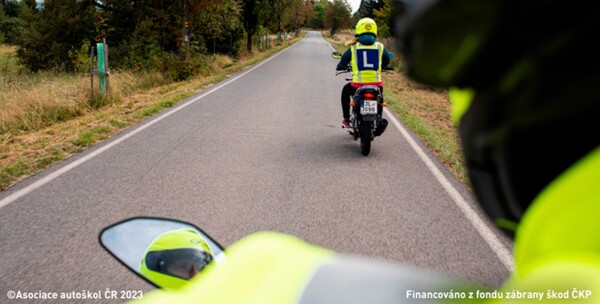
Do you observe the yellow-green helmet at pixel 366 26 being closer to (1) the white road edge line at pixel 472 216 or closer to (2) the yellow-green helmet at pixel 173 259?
(1) the white road edge line at pixel 472 216

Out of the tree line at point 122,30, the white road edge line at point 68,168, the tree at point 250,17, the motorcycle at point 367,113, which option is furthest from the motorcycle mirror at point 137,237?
the tree at point 250,17

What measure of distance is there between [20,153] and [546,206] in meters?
6.99

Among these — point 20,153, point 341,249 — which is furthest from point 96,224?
point 20,153

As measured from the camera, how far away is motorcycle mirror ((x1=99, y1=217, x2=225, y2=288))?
3.64 feet

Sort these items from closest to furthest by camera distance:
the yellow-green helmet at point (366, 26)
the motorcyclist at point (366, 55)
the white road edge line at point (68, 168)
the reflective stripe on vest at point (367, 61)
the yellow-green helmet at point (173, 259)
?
the yellow-green helmet at point (173, 259), the white road edge line at point (68, 168), the yellow-green helmet at point (366, 26), the motorcyclist at point (366, 55), the reflective stripe on vest at point (367, 61)

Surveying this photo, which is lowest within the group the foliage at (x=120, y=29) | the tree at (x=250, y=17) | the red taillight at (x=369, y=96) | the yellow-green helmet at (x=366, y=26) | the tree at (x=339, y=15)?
the red taillight at (x=369, y=96)

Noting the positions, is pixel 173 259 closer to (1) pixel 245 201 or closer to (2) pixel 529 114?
(2) pixel 529 114

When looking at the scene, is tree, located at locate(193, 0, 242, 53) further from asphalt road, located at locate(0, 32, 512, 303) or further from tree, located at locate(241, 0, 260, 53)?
asphalt road, located at locate(0, 32, 512, 303)

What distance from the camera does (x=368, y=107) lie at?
618 centimetres

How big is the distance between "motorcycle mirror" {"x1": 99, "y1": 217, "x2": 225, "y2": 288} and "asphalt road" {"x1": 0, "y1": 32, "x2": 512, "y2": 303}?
6.38ft

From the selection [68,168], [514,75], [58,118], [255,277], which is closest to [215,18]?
[58,118]

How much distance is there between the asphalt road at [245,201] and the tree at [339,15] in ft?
318

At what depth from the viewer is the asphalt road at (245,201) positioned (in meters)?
3.28

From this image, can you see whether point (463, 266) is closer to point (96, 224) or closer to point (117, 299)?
point (117, 299)
